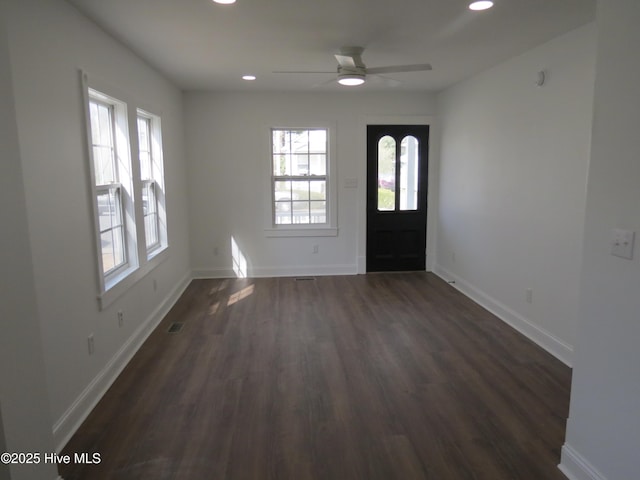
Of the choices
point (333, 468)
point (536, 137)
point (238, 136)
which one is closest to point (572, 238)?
point (536, 137)

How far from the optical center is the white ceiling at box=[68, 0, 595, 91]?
8.97ft

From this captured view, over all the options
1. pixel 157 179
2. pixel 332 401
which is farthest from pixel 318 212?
pixel 332 401

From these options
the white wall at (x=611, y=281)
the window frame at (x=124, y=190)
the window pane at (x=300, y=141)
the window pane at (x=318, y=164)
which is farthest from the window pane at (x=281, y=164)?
the white wall at (x=611, y=281)

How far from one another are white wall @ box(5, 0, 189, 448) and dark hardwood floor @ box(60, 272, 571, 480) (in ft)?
0.92

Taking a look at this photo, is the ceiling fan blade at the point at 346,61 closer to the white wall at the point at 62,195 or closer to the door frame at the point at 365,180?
the white wall at the point at 62,195

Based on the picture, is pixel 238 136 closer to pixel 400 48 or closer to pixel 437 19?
pixel 400 48

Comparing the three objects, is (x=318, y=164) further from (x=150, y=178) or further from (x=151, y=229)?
(x=151, y=229)

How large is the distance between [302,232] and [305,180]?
0.73m

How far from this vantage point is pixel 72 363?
256cm

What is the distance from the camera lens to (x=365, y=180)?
609cm

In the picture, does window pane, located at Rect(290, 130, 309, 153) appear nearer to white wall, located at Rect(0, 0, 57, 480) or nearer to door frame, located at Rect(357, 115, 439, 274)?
door frame, located at Rect(357, 115, 439, 274)

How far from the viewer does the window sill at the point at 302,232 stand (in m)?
6.07

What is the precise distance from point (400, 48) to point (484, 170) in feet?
5.68

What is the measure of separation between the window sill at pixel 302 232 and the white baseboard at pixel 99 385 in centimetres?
195
